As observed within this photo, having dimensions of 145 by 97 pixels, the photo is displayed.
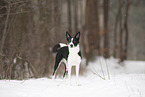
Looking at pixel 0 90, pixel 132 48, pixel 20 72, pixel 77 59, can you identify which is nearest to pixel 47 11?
pixel 20 72

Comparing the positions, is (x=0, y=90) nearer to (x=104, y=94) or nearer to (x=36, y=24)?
(x=104, y=94)

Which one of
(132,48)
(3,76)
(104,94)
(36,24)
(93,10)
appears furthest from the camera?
(132,48)

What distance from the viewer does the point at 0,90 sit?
11.3 ft

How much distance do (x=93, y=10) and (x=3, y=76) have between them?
8.48 meters

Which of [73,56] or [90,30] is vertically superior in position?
[90,30]

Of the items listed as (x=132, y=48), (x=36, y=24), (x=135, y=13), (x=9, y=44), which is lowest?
(x=132, y=48)

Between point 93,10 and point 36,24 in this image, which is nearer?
point 36,24

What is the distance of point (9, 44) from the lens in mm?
5941

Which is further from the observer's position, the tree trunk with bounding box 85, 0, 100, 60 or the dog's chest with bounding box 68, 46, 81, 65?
the tree trunk with bounding box 85, 0, 100, 60

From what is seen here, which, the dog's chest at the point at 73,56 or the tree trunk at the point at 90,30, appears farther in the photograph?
the tree trunk at the point at 90,30

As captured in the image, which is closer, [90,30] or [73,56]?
[73,56]

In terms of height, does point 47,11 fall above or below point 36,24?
above

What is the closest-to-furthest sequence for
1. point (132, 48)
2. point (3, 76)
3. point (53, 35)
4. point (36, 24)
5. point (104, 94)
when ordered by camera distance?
point (104, 94)
point (3, 76)
point (36, 24)
point (53, 35)
point (132, 48)

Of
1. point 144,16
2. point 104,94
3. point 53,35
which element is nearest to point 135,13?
point 144,16
